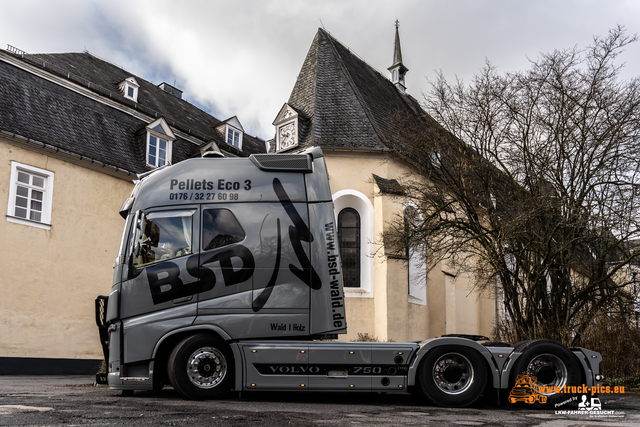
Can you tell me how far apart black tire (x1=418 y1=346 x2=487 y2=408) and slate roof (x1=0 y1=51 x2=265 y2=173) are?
13.8 meters

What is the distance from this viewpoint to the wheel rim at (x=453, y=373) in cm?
717

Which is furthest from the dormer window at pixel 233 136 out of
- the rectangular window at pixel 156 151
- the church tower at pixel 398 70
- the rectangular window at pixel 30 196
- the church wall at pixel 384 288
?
the church tower at pixel 398 70

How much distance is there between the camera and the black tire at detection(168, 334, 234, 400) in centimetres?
698

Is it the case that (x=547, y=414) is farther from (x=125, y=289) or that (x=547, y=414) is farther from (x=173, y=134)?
(x=173, y=134)

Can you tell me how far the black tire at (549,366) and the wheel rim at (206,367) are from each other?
12.0ft

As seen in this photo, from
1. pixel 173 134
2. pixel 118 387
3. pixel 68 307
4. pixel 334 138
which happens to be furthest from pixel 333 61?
pixel 118 387

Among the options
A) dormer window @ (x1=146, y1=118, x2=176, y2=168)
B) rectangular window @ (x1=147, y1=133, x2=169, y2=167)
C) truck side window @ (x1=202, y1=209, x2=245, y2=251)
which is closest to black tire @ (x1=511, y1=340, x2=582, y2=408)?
truck side window @ (x1=202, y1=209, x2=245, y2=251)

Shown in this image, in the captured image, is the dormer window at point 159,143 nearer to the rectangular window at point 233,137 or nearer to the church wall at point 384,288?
the rectangular window at point 233,137

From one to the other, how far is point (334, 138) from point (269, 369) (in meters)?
14.0

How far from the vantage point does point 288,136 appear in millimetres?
21094

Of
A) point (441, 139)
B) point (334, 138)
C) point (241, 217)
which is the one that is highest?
point (334, 138)

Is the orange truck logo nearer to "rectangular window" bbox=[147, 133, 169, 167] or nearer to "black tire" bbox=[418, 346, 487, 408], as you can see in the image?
"black tire" bbox=[418, 346, 487, 408]

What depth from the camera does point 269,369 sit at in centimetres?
705
